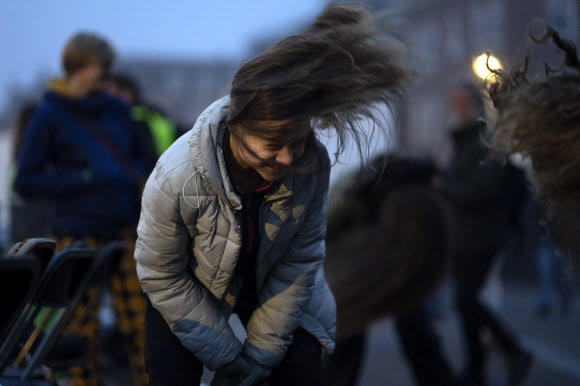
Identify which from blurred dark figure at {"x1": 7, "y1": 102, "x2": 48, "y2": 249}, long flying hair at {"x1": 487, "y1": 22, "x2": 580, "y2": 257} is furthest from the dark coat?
long flying hair at {"x1": 487, "y1": 22, "x2": 580, "y2": 257}

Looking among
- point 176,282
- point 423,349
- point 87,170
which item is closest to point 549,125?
point 176,282

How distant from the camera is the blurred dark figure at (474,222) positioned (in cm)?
729

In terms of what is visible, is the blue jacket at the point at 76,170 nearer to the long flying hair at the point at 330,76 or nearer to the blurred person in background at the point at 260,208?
the blurred person in background at the point at 260,208

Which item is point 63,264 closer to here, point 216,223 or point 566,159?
point 216,223

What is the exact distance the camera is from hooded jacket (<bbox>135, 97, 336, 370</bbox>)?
319 centimetres

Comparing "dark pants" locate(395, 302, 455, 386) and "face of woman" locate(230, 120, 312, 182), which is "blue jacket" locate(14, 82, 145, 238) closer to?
"dark pants" locate(395, 302, 455, 386)

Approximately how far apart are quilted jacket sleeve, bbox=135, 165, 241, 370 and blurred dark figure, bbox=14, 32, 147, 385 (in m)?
2.26

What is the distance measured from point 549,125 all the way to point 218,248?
49.4 inches

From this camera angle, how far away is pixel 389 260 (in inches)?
263

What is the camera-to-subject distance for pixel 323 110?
3.10m

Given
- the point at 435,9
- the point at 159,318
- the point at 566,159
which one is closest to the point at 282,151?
the point at 159,318

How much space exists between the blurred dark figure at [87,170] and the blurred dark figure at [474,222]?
259 cm

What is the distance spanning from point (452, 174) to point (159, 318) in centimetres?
460

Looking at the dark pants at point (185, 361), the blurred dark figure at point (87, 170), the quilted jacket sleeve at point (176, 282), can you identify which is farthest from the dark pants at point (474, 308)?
the quilted jacket sleeve at point (176, 282)
